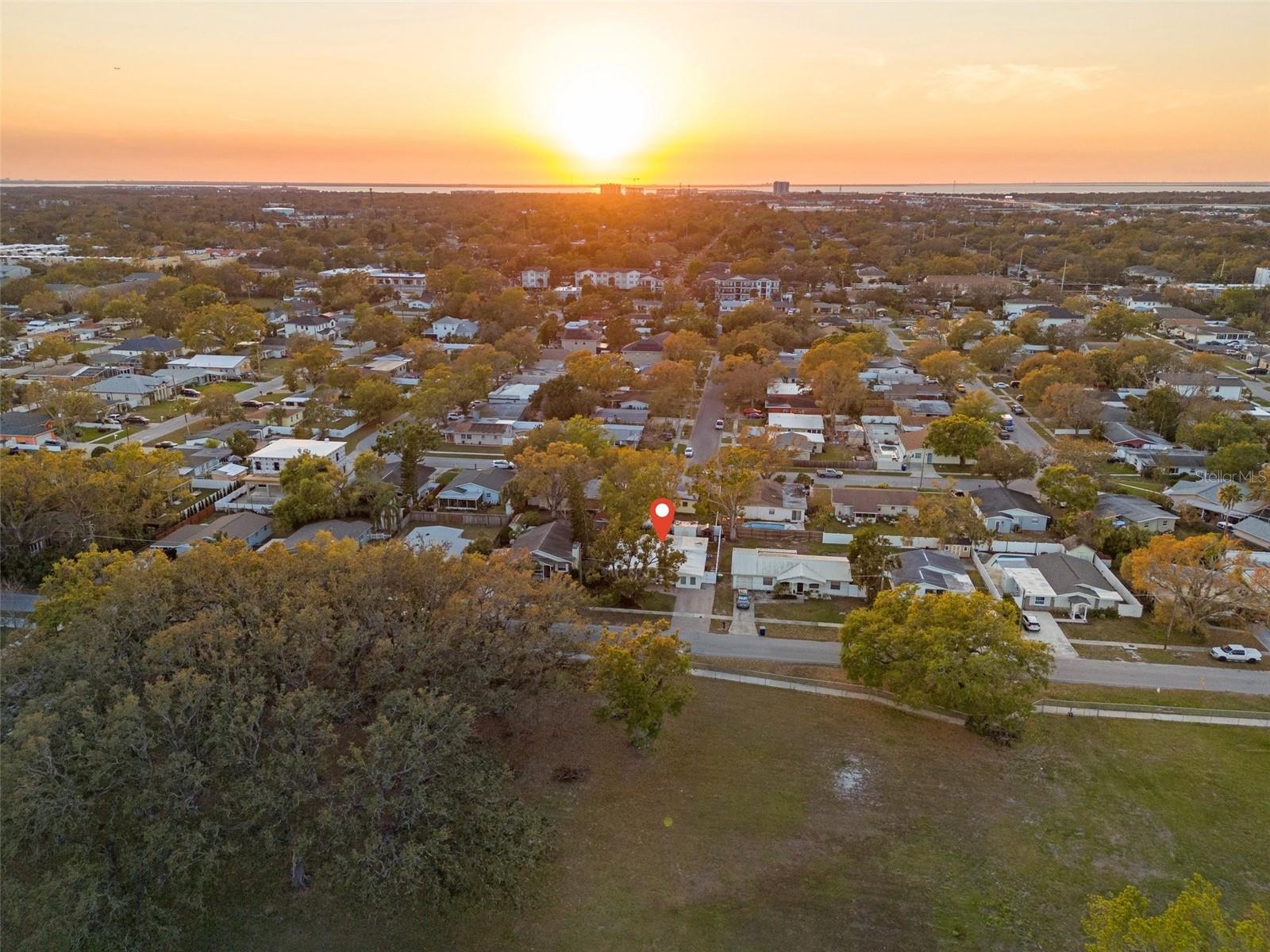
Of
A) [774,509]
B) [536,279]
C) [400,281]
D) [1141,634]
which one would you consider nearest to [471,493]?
[774,509]

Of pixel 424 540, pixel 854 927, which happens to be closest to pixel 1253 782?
pixel 854 927

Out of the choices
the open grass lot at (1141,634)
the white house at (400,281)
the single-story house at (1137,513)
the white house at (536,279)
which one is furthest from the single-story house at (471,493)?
the white house at (536,279)

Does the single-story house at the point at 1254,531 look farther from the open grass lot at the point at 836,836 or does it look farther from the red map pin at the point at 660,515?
the red map pin at the point at 660,515

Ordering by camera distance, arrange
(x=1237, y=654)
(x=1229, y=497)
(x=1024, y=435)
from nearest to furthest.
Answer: (x=1237, y=654), (x=1229, y=497), (x=1024, y=435)

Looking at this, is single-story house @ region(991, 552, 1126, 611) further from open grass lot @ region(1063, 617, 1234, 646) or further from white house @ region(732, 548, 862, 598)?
white house @ region(732, 548, 862, 598)

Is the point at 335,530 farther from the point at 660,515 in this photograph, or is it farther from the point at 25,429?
the point at 25,429

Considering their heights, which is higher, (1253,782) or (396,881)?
(396,881)

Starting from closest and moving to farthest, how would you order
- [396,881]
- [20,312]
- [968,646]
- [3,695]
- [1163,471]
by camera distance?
[396,881]
[3,695]
[968,646]
[1163,471]
[20,312]

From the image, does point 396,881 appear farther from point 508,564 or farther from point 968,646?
point 968,646
